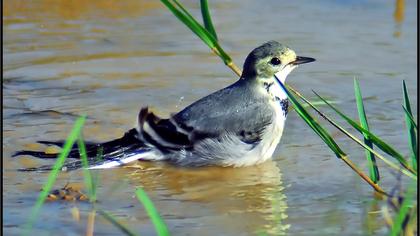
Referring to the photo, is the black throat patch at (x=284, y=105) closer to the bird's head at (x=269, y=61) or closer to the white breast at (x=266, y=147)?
the white breast at (x=266, y=147)

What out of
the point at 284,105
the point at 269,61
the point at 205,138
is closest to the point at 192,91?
the point at 269,61

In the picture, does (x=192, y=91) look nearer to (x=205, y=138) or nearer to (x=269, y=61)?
(x=269, y=61)

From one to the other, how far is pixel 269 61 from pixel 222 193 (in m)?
1.41

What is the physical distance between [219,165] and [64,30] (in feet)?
11.5

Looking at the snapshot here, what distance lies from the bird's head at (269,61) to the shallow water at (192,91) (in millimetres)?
460

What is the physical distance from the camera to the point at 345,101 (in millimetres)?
8703

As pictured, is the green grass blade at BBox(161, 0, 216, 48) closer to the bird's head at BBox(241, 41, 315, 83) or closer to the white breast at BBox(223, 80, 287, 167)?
the white breast at BBox(223, 80, 287, 167)

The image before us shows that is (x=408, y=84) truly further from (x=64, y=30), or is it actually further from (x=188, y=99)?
(x=64, y=30)

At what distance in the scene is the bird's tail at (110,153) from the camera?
7301mm

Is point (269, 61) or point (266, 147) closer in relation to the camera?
A: point (266, 147)

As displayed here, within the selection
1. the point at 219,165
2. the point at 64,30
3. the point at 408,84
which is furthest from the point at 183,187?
the point at 64,30

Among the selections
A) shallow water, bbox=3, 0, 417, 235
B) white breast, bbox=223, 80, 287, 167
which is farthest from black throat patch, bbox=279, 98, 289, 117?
shallow water, bbox=3, 0, 417, 235

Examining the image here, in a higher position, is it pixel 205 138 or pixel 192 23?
pixel 192 23

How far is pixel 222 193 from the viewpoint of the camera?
273 inches
